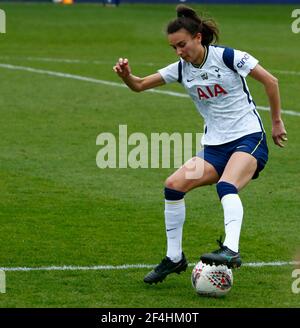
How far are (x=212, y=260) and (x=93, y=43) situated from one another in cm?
2518

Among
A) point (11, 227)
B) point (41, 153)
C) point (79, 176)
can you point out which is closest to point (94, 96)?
point (41, 153)

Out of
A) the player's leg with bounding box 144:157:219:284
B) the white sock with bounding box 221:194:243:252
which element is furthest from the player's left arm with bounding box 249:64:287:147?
the white sock with bounding box 221:194:243:252

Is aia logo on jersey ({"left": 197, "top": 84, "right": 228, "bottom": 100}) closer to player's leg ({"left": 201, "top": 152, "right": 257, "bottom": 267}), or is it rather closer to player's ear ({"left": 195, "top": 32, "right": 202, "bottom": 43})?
player's ear ({"left": 195, "top": 32, "right": 202, "bottom": 43})

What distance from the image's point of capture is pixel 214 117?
30.8 ft

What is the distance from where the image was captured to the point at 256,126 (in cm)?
933

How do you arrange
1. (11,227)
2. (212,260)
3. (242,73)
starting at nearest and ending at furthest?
(212,260) → (242,73) → (11,227)

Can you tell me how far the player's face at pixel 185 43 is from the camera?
9156mm

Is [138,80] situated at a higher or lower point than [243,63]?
lower

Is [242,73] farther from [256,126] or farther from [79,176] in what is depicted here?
[79,176]

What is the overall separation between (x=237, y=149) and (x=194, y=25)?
1071mm

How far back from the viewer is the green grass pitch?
8953 mm

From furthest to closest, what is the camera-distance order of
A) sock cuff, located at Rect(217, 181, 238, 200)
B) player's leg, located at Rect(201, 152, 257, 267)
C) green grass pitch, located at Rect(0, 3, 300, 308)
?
green grass pitch, located at Rect(0, 3, 300, 308)
sock cuff, located at Rect(217, 181, 238, 200)
player's leg, located at Rect(201, 152, 257, 267)

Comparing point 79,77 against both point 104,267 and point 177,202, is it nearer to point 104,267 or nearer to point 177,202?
point 104,267

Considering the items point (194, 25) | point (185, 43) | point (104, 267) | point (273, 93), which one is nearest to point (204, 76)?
point (185, 43)
